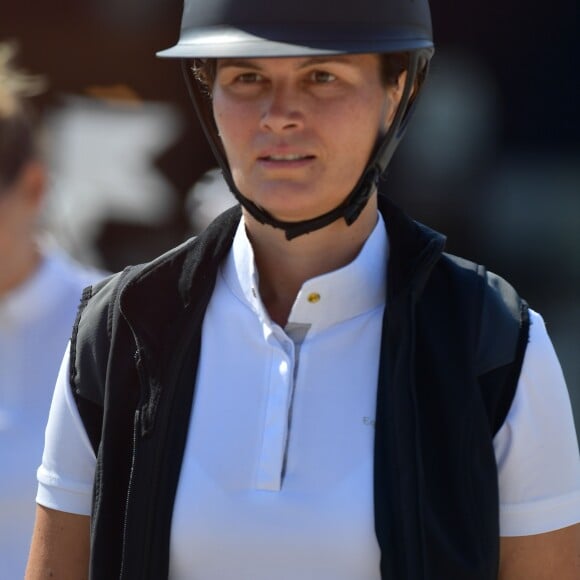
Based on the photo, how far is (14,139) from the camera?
10.1 ft

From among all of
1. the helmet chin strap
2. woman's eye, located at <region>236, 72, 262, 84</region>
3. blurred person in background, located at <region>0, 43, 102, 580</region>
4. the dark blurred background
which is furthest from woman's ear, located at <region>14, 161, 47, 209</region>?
the dark blurred background

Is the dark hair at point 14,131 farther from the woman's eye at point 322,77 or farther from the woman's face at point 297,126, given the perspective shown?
the woman's eye at point 322,77

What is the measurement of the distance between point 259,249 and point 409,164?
3.50m

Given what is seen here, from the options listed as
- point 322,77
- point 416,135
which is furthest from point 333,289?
point 416,135

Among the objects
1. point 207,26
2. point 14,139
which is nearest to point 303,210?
point 207,26

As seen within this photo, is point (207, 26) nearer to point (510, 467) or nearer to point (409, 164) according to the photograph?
point (510, 467)

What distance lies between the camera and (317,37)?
2207 mm

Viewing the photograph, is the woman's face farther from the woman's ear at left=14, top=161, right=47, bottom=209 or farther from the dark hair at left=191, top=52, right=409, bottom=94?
the woman's ear at left=14, top=161, right=47, bottom=209

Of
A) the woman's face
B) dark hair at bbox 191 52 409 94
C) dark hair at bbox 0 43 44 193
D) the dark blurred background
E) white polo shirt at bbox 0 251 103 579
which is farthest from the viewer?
the dark blurred background

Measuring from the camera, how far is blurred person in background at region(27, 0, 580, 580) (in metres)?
2.04

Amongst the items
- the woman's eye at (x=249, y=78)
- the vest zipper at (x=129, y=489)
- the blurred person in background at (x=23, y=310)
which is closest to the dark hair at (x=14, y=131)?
the blurred person in background at (x=23, y=310)

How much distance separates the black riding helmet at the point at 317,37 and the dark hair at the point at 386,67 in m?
0.01

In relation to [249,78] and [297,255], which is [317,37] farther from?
[297,255]

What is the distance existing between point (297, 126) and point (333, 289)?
0.25 metres
